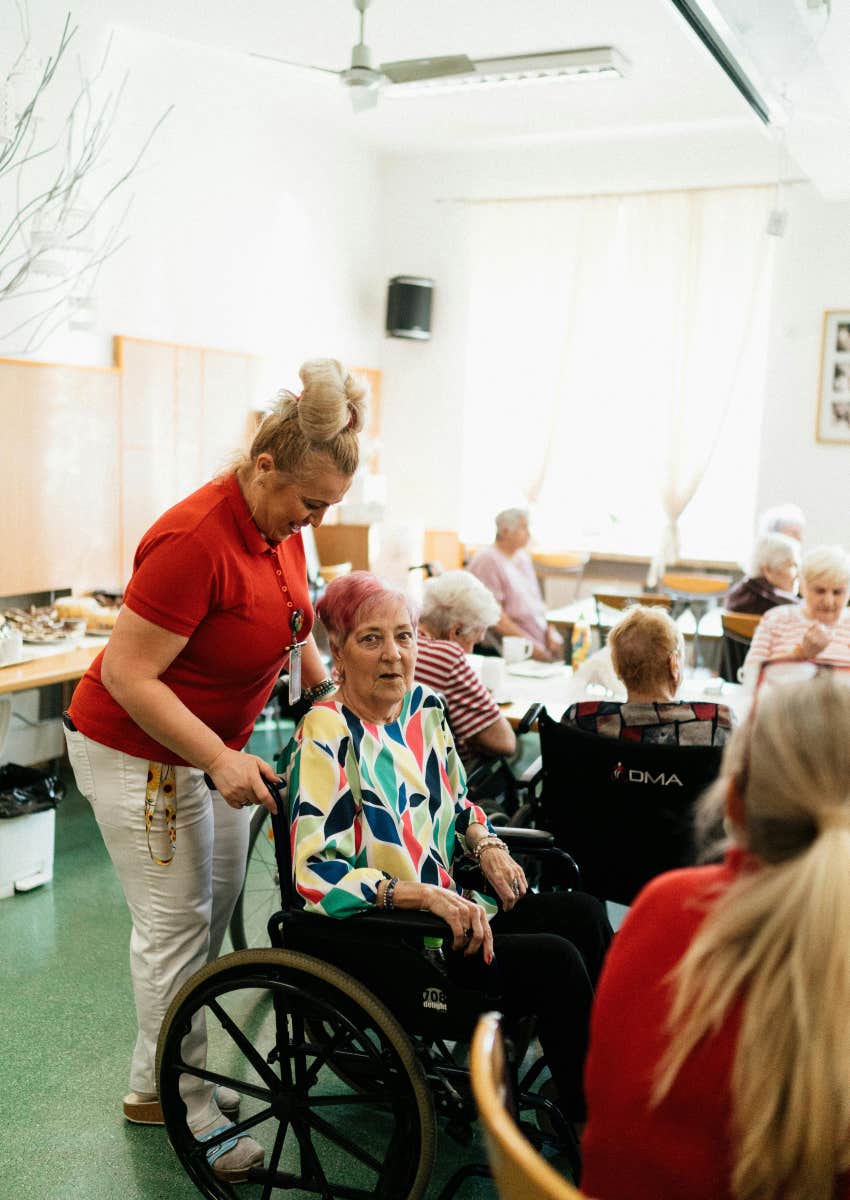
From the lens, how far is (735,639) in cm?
459

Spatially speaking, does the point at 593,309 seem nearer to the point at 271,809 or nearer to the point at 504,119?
the point at 504,119

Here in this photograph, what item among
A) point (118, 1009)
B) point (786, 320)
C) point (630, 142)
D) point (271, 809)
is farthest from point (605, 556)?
point (271, 809)

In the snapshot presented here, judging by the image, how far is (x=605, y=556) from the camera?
761 cm

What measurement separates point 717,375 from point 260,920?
513 centimetres

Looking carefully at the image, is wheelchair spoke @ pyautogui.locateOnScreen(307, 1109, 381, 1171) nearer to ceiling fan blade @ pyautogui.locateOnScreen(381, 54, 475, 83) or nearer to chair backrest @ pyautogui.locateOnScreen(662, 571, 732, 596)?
ceiling fan blade @ pyautogui.locateOnScreen(381, 54, 475, 83)

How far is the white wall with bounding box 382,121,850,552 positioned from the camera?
691cm

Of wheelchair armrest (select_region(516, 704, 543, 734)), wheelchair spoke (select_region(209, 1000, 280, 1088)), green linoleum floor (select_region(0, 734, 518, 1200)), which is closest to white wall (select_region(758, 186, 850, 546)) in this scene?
wheelchair armrest (select_region(516, 704, 543, 734))

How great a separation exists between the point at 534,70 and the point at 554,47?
0.34m

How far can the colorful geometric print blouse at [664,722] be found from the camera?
2510 mm

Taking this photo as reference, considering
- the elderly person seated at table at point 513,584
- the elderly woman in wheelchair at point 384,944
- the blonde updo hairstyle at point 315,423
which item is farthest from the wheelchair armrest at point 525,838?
the elderly person seated at table at point 513,584

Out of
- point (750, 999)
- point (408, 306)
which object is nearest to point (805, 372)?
point (408, 306)

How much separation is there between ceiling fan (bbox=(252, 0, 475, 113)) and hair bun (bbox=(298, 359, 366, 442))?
10.9ft

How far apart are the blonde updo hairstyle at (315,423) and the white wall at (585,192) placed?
5581 mm

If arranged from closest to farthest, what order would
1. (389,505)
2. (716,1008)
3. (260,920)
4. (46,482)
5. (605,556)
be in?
(716,1008), (260,920), (46,482), (605,556), (389,505)
